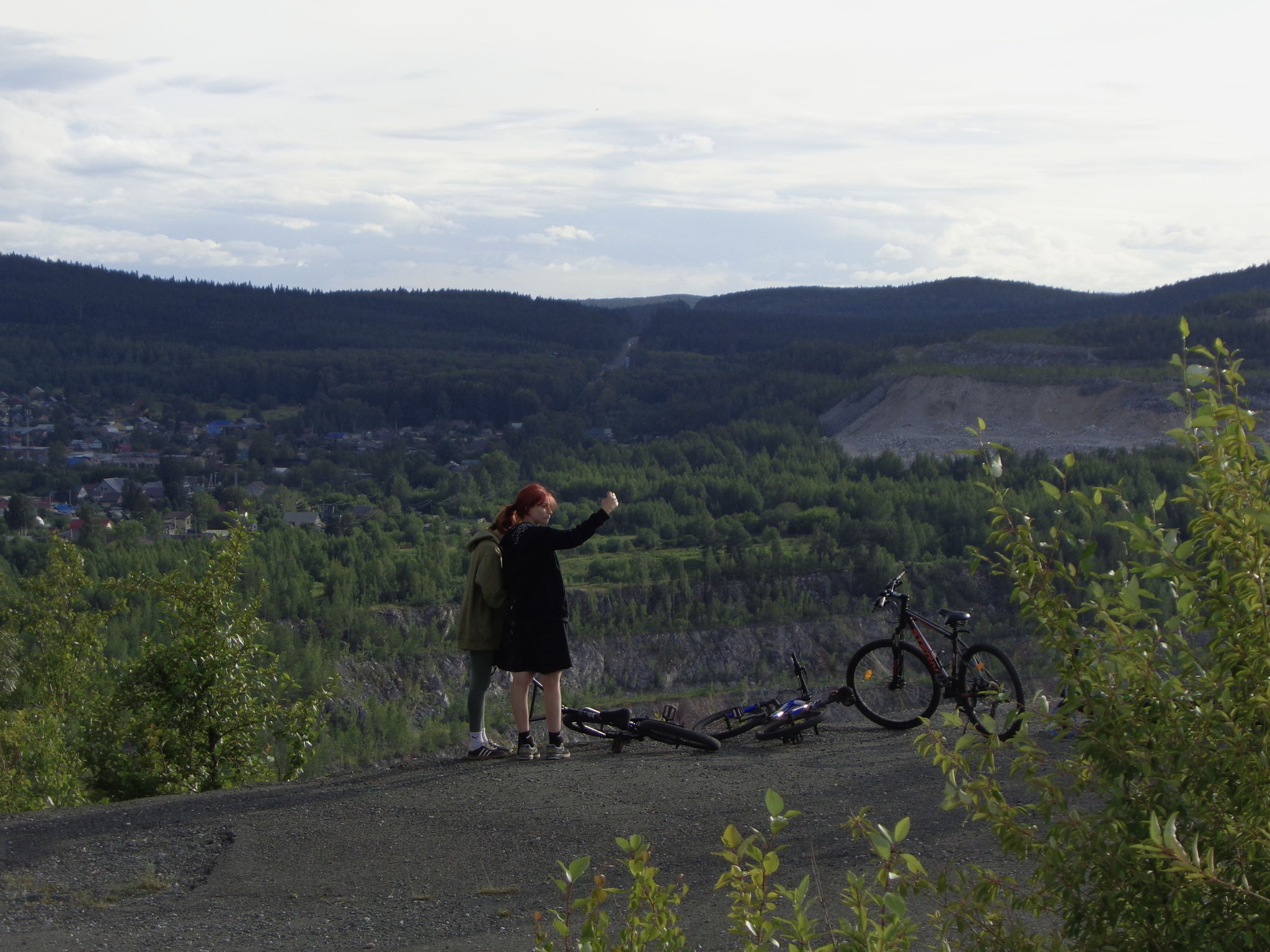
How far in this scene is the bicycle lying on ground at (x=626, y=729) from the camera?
922 centimetres

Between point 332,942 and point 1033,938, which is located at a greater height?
point 1033,938


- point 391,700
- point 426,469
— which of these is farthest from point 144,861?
point 426,469

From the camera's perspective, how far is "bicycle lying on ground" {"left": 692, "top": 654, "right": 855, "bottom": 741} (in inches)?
375

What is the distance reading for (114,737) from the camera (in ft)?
33.2

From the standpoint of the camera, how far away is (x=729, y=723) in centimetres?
→ 989

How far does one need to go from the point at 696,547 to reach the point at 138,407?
91667 mm

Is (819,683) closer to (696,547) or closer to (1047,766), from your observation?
(696,547)

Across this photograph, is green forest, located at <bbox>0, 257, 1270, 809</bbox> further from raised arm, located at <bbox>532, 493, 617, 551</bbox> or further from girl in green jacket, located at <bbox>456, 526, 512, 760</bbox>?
raised arm, located at <bbox>532, 493, 617, 551</bbox>

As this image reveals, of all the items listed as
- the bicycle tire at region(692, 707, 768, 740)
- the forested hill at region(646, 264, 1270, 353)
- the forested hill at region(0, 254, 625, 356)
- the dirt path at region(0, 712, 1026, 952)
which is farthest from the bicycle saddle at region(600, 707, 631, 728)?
the forested hill at region(0, 254, 625, 356)

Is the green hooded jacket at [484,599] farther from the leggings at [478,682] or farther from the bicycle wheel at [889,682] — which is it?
the bicycle wheel at [889,682]

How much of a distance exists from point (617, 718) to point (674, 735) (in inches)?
17.5

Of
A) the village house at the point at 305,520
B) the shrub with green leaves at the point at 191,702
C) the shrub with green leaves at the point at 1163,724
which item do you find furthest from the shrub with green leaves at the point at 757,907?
the village house at the point at 305,520

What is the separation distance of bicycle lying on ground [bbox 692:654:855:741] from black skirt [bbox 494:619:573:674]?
171 cm

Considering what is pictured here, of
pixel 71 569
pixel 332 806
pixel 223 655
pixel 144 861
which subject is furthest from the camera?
pixel 71 569
